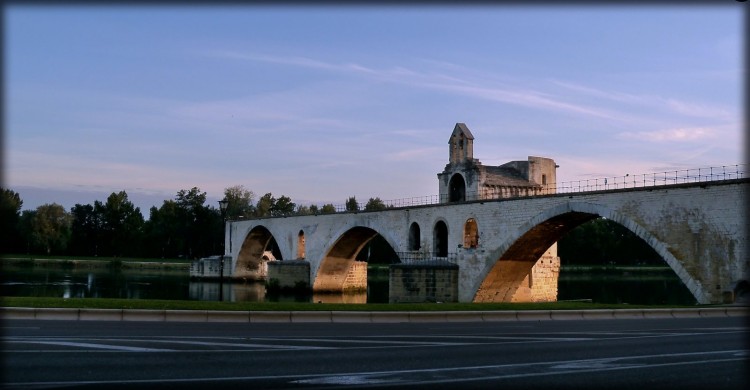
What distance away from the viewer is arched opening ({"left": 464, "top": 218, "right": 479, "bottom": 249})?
45606 mm

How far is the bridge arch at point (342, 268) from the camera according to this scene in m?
64.2

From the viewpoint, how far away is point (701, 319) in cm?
1994

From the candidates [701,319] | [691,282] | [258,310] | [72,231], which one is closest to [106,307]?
[258,310]

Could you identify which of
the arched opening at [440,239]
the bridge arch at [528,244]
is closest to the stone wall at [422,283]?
the bridge arch at [528,244]

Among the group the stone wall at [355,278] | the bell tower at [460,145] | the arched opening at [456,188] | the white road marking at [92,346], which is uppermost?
the bell tower at [460,145]

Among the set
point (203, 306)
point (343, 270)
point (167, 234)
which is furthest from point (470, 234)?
point (167, 234)

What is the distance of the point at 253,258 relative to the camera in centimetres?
8769

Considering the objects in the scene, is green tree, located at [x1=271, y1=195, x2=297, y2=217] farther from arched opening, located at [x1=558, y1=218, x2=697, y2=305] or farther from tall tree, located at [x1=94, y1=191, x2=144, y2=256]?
arched opening, located at [x1=558, y1=218, x2=697, y2=305]

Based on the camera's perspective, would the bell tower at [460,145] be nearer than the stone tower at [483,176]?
No

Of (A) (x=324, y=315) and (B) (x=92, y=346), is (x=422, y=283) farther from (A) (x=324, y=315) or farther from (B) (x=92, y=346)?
(B) (x=92, y=346)

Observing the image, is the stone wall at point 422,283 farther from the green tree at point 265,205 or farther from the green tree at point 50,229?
the green tree at point 265,205

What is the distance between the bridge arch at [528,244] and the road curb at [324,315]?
548 inches

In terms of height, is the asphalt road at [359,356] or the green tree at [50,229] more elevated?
the green tree at [50,229]

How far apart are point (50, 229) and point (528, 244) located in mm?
75497
